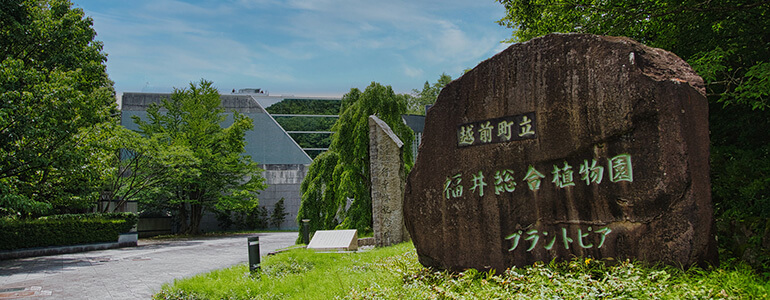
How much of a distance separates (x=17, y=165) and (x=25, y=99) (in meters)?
1.58

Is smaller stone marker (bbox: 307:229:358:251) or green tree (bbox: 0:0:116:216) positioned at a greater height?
green tree (bbox: 0:0:116:216)

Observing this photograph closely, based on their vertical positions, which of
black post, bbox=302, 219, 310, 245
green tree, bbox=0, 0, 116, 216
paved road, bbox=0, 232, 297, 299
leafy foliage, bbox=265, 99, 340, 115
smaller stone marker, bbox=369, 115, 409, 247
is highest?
leafy foliage, bbox=265, 99, 340, 115

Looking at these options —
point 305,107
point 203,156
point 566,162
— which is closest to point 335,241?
point 566,162

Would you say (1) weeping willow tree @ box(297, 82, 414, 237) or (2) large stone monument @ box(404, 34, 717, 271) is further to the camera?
(1) weeping willow tree @ box(297, 82, 414, 237)

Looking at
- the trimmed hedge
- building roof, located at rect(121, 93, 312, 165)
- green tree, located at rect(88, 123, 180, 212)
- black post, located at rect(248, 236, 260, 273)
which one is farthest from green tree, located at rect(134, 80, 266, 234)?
black post, located at rect(248, 236, 260, 273)

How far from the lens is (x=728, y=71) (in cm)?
695

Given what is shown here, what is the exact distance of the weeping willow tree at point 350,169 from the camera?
13.0 meters

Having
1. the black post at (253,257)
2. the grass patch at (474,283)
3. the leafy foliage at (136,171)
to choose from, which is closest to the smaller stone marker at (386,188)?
the grass patch at (474,283)

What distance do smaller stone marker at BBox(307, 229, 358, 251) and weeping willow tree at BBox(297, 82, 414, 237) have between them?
2282 mm

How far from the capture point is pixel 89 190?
1700 cm

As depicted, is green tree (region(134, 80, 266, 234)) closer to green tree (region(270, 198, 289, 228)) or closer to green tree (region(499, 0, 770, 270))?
green tree (region(270, 198, 289, 228))

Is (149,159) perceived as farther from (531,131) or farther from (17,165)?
(531,131)

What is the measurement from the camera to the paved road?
749 cm

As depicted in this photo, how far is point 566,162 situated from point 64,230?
51.4 ft
